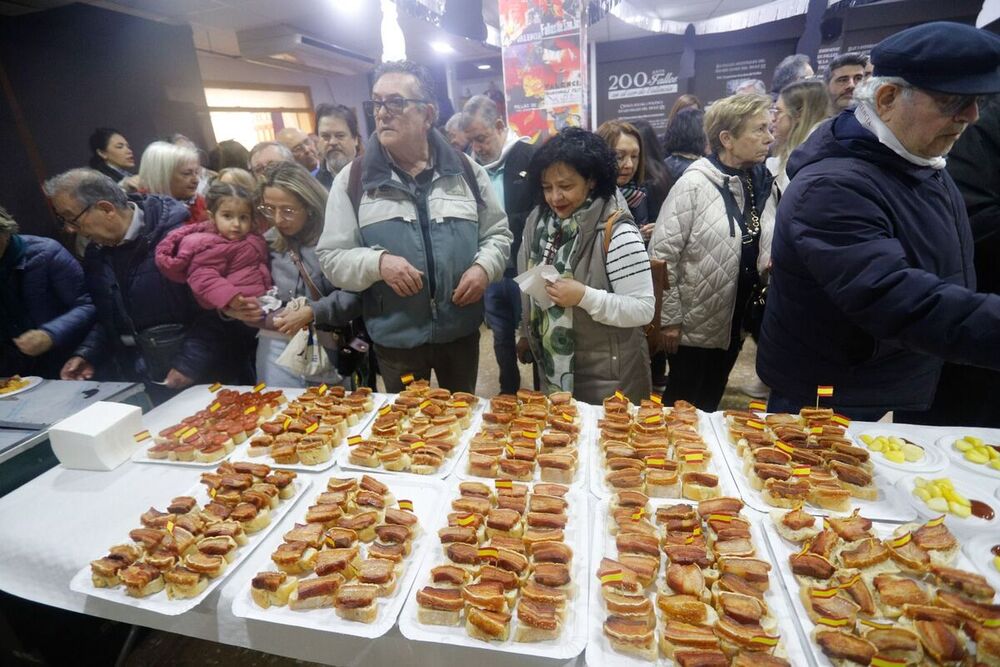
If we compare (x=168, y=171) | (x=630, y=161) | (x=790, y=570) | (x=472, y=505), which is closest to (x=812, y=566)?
(x=790, y=570)

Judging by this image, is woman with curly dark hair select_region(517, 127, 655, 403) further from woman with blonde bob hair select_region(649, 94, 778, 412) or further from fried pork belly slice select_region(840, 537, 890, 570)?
fried pork belly slice select_region(840, 537, 890, 570)

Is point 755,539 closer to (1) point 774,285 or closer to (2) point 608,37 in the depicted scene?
(1) point 774,285

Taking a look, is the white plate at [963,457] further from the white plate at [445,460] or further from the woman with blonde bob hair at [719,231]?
the white plate at [445,460]

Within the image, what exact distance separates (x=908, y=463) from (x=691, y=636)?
1161 mm

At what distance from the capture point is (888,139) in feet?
5.02

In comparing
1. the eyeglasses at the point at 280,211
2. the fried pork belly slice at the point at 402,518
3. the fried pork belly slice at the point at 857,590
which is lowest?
the fried pork belly slice at the point at 857,590

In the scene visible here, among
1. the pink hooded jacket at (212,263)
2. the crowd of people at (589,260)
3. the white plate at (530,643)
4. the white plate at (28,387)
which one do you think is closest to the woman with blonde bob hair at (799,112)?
the crowd of people at (589,260)

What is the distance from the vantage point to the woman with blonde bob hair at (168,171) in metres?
3.69

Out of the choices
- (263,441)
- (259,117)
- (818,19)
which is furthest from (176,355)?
(818,19)

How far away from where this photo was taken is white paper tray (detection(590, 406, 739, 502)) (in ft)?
5.41

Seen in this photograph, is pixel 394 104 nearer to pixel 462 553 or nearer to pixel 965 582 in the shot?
pixel 462 553

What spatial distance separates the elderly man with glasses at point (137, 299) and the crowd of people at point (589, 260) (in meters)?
0.01

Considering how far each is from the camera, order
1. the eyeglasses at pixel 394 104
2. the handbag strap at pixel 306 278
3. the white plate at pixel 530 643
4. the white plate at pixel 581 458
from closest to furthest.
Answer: the white plate at pixel 530 643
the white plate at pixel 581 458
the eyeglasses at pixel 394 104
the handbag strap at pixel 306 278

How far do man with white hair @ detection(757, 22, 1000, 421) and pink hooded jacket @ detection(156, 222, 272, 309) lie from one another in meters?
2.78
